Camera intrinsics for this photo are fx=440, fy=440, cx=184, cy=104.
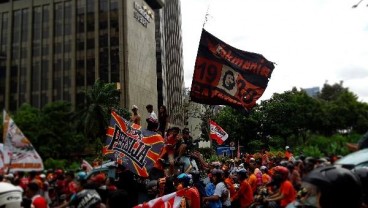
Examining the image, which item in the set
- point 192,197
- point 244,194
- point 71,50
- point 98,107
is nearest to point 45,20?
point 71,50

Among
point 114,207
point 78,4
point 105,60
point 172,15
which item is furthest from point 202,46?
point 172,15

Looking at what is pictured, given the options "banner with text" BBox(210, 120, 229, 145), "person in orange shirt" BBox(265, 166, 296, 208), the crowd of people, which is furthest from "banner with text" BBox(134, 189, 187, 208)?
"banner with text" BBox(210, 120, 229, 145)

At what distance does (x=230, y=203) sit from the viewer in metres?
8.80

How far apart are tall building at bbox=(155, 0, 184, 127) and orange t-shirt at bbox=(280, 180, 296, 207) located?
70143 mm

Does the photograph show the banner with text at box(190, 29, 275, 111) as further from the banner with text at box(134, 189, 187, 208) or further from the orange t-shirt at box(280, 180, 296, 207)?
the banner with text at box(134, 189, 187, 208)

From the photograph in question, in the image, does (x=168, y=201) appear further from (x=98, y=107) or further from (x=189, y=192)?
(x=98, y=107)

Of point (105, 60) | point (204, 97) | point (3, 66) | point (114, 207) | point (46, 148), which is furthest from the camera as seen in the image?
point (3, 66)

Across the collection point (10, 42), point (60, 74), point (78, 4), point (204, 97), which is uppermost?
point (78, 4)

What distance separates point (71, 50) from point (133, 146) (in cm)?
6336

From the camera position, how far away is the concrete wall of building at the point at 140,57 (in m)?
65.8

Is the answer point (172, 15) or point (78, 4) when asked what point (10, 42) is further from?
point (172, 15)

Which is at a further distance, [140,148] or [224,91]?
[224,91]

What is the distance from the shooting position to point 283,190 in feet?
22.8

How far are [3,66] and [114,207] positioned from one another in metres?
73.0
